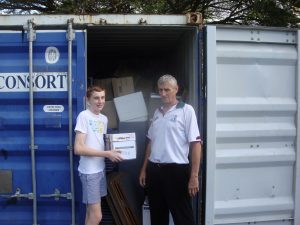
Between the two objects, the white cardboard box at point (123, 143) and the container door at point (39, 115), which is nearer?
the white cardboard box at point (123, 143)

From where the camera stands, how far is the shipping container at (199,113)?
371 centimetres

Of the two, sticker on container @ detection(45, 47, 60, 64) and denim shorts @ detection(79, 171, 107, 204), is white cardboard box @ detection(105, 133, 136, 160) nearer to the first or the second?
denim shorts @ detection(79, 171, 107, 204)

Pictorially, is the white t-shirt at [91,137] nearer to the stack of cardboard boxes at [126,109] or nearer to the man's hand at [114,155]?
the man's hand at [114,155]

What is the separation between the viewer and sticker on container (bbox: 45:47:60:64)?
12.2 feet

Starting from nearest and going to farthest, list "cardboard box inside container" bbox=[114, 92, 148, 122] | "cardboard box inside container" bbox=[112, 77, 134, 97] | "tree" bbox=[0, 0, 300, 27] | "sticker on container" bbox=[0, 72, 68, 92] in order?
1. "sticker on container" bbox=[0, 72, 68, 92]
2. "cardboard box inside container" bbox=[114, 92, 148, 122]
3. "cardboard box inside container" bbox=[112, 77, 134, 97]
4. "tree" bbox=[0, 0, 300, 27]

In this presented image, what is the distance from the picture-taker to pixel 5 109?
3748 millimetres

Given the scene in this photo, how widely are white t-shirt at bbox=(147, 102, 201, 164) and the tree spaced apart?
499cm

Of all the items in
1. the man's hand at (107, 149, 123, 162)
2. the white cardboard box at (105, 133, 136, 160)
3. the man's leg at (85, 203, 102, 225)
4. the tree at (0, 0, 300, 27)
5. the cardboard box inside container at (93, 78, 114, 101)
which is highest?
the tree at (0, 0, 300, 27)

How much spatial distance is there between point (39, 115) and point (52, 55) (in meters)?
0.57

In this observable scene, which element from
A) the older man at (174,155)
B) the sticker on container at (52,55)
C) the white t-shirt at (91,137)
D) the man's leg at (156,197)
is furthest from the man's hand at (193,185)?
the sticker on container at (52,55)

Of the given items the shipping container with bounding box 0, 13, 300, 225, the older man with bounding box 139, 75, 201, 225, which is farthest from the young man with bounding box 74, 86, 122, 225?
the older man with bounding box 139, 75, 201, 225

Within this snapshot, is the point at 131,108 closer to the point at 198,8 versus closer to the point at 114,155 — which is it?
the point at 114,155

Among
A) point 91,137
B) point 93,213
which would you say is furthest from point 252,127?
point 93,213

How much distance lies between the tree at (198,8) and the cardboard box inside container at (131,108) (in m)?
4.10
